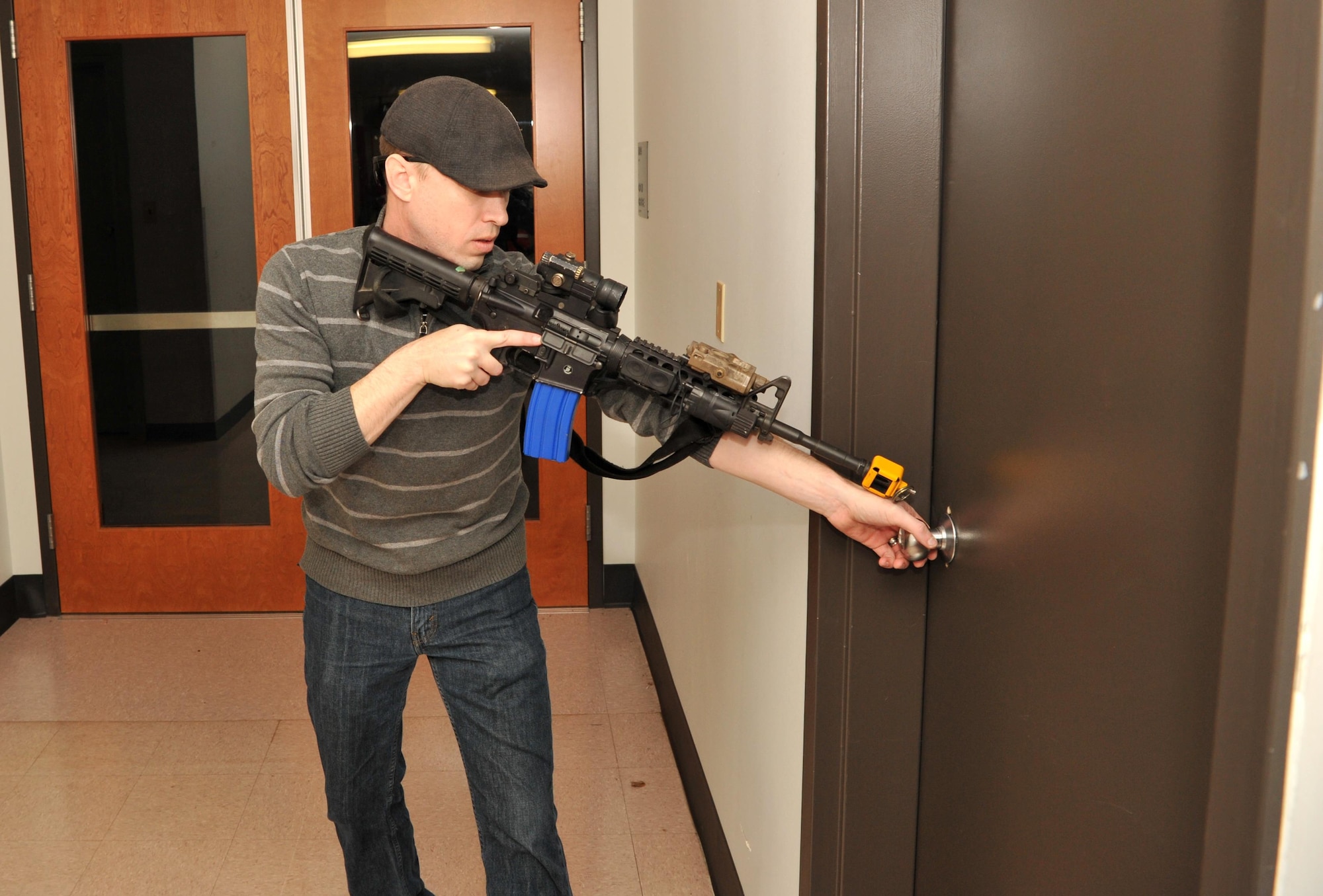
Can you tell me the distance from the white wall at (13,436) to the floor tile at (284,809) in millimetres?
1548

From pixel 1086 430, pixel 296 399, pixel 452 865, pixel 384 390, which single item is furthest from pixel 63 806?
pixel 1086 430

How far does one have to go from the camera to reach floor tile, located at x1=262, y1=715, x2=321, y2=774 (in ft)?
8.90

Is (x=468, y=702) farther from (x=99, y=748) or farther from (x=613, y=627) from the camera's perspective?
(x=613, y=627)

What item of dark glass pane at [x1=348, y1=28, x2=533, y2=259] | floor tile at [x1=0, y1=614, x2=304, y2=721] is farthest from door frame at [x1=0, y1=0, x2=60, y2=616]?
dark glass pane at [x1=348, y1=28, x2=533, y2=259]

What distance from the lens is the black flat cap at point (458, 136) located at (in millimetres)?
1502

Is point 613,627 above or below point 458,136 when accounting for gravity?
below

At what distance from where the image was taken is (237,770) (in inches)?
107

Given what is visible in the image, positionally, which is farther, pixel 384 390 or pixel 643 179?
pixel 643 179

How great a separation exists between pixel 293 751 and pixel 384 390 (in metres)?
1.71

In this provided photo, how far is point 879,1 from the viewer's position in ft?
4.35

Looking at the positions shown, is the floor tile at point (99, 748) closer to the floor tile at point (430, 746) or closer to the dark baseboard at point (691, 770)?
the floor tile at point (430, 746)

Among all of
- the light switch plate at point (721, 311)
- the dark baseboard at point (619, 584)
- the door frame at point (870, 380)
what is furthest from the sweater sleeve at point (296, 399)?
the dark baseboard at point (619, 584)

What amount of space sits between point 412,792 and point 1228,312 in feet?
7.35

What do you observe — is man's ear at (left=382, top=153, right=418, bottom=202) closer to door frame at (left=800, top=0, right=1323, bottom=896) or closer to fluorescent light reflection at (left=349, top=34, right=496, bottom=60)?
door frame at (left=800, top=0, right=1323, bottom=896)
